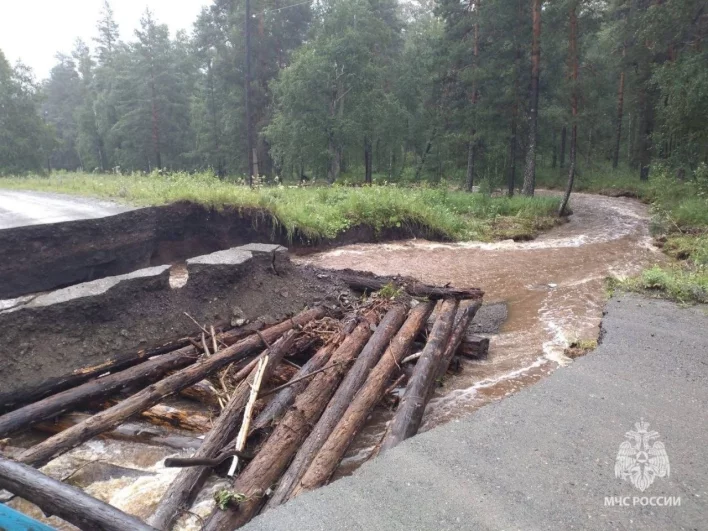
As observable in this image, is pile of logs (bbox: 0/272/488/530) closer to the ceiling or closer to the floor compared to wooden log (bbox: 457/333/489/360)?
closer to the ceiling

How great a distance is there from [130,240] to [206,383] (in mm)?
7405

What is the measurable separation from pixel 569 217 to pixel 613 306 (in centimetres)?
1477

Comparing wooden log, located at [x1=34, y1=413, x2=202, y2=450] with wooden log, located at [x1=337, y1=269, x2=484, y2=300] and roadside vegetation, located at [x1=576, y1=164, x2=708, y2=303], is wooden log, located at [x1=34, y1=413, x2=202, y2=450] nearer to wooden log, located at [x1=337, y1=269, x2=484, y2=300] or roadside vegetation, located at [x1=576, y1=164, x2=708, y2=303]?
wooden log, located at [x1=337, y1=269, x2=484, y2=300]

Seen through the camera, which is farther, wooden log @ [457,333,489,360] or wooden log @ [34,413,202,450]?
wooden log @ [457,333,489,360]

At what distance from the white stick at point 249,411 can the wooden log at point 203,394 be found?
0.62 metres

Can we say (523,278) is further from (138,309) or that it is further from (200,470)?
(200,470)

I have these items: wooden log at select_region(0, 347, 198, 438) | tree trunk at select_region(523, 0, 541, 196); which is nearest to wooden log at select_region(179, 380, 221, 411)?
wooden log at select_region(0, 347, 198, 438)

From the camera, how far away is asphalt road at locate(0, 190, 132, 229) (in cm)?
1012

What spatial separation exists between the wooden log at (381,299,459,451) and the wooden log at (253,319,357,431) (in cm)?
98

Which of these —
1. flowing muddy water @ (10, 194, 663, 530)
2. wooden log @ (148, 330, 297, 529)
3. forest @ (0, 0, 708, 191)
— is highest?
forest @ (0, 0, 708, 191)

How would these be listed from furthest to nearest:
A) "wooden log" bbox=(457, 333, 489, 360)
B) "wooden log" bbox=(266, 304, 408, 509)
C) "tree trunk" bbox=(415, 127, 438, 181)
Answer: "tree trunk" bbox=(415, 127, 438, 181)
"wooden log" bbox=(457, 333, 489, 360)
"wooden log" bbox=(266, 304, 408, 509)

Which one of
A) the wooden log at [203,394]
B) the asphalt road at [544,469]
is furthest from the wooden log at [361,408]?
the wooden log at [203,394]

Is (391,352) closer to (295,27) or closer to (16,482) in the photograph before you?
(16,482)

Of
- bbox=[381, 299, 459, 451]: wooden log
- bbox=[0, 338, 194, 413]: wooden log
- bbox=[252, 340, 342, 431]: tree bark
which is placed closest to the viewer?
bbox=[381, 299, 459, 451]: wooden log
